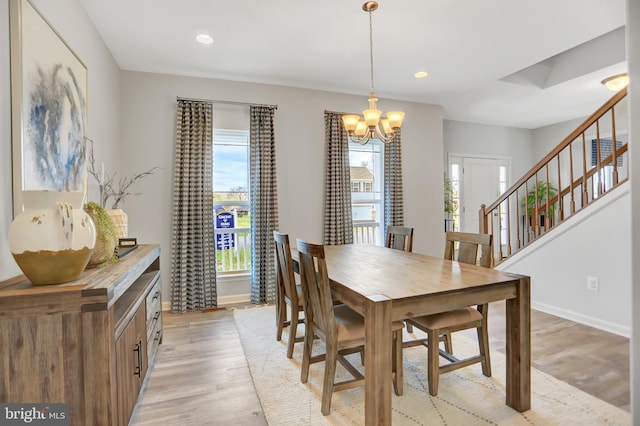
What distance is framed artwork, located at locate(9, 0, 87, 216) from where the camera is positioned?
5.14ft

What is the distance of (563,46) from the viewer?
324 cm

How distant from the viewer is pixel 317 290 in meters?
1.88

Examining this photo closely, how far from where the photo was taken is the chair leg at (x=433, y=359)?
196 cm

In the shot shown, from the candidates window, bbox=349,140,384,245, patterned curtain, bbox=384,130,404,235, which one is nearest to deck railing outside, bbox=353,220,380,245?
window, bbox=349,140,384,245

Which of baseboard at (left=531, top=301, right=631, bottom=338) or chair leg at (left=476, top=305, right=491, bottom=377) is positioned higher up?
chair leg at (left=476, top=305, right=491, bottom=377)

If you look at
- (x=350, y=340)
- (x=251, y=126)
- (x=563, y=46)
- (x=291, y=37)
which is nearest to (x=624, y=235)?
(x=563, y=46)

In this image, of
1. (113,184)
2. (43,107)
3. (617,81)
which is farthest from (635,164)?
(113,184)

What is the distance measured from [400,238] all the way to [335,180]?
142 centimetres

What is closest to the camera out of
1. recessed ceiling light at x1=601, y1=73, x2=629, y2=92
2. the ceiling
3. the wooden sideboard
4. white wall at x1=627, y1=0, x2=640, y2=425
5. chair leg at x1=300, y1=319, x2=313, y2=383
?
the wooden sideboard

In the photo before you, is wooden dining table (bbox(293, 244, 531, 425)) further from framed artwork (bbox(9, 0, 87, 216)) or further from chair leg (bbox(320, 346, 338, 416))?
framed artwork (bbox(9, 0, 87, 216))

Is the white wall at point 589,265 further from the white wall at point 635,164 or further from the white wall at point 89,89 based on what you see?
the white wall at point 89,89

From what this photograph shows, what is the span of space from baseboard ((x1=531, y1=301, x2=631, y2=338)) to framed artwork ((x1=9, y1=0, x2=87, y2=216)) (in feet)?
14.9

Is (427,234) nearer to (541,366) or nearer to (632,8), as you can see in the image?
(541,366)
